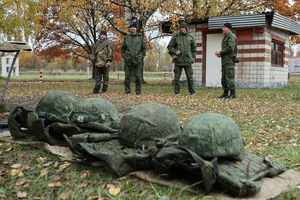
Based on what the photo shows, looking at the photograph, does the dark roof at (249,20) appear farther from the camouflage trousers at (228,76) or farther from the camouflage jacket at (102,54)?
the camouflage jacket at (102,54)

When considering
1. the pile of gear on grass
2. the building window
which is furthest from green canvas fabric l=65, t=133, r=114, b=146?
the building window

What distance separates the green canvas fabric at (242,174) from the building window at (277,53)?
15340mm

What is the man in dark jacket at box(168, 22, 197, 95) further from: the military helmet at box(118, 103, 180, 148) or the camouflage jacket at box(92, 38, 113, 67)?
the military helmet at box(118, 103, 180, 148)

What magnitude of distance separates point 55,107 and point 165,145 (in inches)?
81.6

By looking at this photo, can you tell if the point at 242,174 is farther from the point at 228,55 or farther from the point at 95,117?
the point at 228,55

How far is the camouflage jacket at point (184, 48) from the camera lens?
9.87 meters

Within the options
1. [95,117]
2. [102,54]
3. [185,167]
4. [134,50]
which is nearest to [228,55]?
[134,50]

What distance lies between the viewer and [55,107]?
4352 mm

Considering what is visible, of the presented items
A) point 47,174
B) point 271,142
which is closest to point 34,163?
point 47,174

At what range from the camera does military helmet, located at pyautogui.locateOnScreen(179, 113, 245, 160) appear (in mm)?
2693

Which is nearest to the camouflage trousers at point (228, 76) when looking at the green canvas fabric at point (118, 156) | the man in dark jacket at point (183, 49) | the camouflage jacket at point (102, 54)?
the man in dark jacket at point (183, 49)

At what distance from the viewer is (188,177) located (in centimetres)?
275

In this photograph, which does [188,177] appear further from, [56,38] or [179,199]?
[56,38]

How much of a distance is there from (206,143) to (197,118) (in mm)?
313
